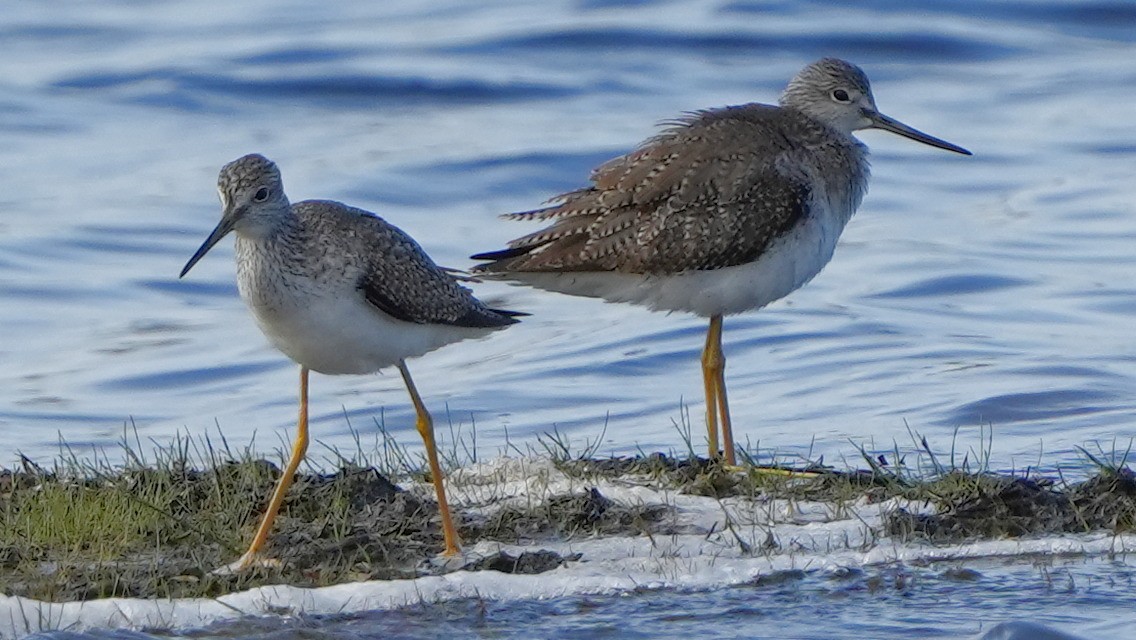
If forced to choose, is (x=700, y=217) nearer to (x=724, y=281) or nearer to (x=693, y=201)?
(x=693, y=201)

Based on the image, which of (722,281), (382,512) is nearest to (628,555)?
(382,512)

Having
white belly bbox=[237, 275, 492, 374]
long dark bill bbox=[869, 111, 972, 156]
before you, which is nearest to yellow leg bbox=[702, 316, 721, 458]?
long dark bill bbox=[869, 111, 972, 156]

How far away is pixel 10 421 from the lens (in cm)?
1052

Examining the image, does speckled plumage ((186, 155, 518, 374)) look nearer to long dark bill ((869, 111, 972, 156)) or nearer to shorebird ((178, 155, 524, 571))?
shorebird ((178, 155, 524, 571))

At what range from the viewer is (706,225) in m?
8.34

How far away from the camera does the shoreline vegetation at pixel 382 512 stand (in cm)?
642

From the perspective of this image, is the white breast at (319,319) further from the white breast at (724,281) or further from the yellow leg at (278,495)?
the white breast at (724,281)

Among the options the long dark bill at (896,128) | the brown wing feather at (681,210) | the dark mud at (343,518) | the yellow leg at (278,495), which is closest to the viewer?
the dark mud at (343,518)

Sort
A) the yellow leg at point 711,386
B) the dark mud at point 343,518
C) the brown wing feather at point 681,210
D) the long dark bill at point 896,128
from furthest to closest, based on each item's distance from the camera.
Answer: the long dark bill at point 896,128
the yellow leg at point 711,386
the brown wing feather at point 681,210
the dark mud at point 343,518

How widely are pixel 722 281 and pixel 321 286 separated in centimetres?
225

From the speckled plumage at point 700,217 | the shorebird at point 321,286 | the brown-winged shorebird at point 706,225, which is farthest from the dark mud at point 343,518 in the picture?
the speckled plumage at point 700,217

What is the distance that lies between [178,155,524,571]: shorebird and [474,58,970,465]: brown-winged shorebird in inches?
50.9

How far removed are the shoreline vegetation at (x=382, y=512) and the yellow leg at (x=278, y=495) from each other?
0.28ft

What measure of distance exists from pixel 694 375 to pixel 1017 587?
5.26m
